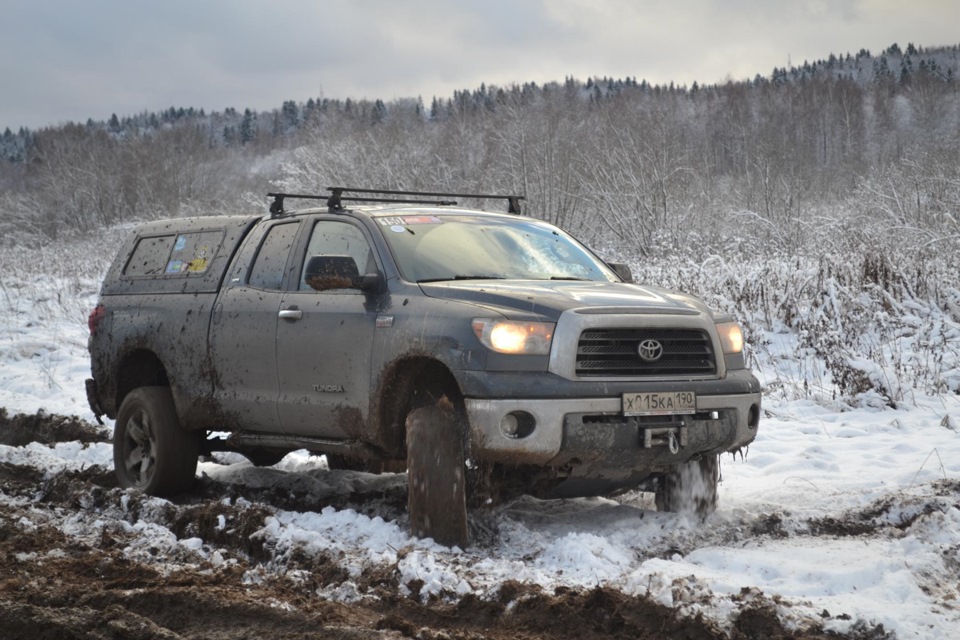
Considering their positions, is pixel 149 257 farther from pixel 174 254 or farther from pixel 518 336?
pixel 518 336

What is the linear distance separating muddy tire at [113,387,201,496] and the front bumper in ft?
9.10

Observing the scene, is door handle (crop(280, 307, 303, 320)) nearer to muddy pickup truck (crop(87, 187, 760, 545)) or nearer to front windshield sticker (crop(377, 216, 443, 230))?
muddy pickup truck (crop(87, 187, 760, 545))

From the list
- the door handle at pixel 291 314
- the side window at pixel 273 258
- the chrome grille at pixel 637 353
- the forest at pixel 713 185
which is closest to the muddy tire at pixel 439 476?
the chrome grille at pixel 637 353

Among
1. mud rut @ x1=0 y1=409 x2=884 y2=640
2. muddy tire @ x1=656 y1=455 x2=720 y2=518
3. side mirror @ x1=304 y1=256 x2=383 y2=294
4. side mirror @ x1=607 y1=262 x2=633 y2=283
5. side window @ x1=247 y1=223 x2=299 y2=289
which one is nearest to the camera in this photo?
mud rut @ x1=0 y1=409 x2=884 y2=640

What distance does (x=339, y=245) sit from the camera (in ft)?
20.6

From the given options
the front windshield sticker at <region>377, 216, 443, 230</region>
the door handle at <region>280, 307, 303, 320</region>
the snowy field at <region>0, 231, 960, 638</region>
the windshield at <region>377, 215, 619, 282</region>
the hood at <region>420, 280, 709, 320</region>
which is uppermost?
the front windshield sticker at <region>377, 216, 443, 230</region>

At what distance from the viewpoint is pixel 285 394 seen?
20.3ft

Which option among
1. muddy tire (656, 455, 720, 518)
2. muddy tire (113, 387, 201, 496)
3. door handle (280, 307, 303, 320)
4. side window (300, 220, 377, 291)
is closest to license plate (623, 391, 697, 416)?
muddy tire (656, 455, 720, 518)

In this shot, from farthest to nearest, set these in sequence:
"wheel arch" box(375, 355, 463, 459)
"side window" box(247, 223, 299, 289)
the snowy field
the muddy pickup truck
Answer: "side window" box(247, 223, 299, 289) < "wheel arch" box(375, 355, 463, 459) < the muddy pickup truck < the snowy field

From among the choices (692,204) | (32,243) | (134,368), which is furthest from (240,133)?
(134,368)

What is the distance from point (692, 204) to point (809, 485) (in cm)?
1676

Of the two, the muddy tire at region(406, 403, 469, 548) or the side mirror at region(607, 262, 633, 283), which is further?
the side mirror at region(607, 262, 633, 283)

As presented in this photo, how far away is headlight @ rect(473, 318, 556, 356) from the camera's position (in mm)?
5035

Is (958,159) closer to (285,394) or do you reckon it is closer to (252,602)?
(285,394)
